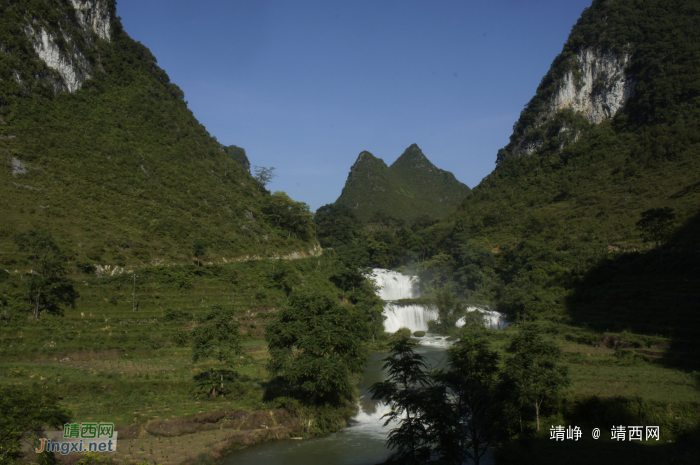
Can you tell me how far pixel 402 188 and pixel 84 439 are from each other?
14761 cm

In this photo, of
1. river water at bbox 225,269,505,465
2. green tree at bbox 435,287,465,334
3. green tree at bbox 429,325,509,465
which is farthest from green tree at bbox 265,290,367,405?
green tree at bbox 435,287,465,334

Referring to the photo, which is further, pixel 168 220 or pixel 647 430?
pixel 168 220

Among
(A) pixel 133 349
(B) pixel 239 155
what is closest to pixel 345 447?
(A) pixel 133 349

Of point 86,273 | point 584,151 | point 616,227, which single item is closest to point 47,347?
point 86,273

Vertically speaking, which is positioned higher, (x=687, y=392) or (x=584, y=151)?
(x=584, y=151)

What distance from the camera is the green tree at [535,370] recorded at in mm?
15562

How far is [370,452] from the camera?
1703 centimetres

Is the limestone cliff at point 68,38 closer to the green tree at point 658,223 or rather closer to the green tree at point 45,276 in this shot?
the green tree at point 45,276

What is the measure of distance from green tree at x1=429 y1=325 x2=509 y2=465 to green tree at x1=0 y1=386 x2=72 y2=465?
9938mm

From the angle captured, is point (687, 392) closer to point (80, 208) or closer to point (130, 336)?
point (130, 336)

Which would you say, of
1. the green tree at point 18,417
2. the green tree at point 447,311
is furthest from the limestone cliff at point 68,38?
the green tree at point 447,311

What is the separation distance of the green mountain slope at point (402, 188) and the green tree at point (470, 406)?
352ft

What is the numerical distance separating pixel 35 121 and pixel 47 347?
106 feet

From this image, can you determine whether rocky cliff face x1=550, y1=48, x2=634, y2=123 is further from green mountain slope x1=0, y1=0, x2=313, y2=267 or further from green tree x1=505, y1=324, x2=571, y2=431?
green tree x1=505, y1=324, x2=571, y2=431
